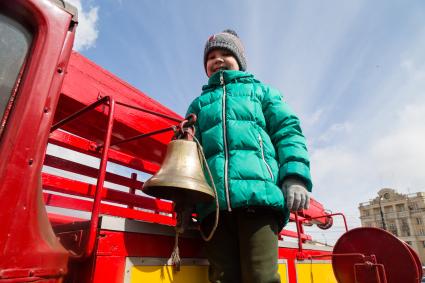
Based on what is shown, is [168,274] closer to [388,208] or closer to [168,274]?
[168,274]

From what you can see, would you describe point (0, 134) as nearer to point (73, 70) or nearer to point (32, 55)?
point (32, 55)

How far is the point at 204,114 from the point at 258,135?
0.41m

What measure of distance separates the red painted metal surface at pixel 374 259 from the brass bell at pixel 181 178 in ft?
6.14

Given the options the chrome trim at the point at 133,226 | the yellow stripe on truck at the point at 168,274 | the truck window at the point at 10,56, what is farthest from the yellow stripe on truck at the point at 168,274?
the truck window at the point at 10,56

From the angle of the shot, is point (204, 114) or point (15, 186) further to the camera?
point (204, 114)

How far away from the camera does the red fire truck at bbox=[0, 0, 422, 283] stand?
0.91 m

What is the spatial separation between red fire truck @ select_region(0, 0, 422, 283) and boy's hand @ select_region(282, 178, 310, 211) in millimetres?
621

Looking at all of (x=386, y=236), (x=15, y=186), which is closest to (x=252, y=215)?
(x=15, y=186)

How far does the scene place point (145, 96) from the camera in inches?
94.0

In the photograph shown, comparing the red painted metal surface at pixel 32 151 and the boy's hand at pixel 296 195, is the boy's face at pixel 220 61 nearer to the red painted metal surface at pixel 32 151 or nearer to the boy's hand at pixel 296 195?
the boy's hand at pixel 296 195

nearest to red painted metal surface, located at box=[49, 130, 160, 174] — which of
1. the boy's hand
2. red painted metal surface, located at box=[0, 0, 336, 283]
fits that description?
red painted metal surface, located at box=[0, 0, 336, 283]

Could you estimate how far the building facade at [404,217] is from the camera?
55031 millimetres

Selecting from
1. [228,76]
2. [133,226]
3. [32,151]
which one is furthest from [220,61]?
[32,151]

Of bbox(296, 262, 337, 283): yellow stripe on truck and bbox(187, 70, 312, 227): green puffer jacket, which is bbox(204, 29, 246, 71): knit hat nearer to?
bbox(187, 70, 312, 227): green puffer jacket
